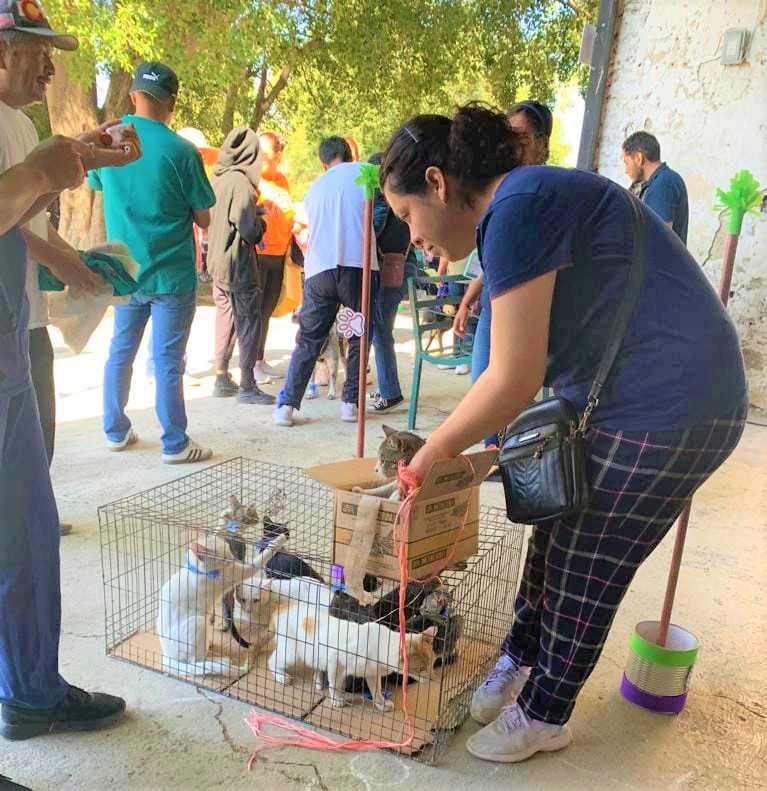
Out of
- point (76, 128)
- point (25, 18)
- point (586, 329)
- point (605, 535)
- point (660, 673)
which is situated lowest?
point (660, 673)

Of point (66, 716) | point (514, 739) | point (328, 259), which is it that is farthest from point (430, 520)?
point (328, 259)

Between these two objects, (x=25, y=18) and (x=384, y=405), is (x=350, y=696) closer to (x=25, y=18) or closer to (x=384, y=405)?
(x=25, y=18)

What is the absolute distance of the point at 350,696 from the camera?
5.89 feet

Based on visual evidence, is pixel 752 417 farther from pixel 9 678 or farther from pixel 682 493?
pixel 9 678

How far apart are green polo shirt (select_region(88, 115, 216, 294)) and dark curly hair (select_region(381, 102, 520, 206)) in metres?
1.99

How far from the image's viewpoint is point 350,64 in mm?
8836

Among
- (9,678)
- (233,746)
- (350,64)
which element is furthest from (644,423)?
(350,64)

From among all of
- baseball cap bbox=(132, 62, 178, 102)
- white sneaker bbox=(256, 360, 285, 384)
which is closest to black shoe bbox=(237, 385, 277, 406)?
white sneaker bbox=(256, 360, 285, 384)

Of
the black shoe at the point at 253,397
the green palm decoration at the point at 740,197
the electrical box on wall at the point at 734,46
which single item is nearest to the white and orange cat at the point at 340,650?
the green palm decoration at the point at 740,197

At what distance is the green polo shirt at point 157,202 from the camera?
3035 mm

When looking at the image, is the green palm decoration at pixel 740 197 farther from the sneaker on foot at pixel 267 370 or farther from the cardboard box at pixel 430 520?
the sneaker on foot at pixel 267 370

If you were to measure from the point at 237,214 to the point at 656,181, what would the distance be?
91.9 inches

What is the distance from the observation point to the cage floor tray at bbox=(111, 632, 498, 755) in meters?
1.71

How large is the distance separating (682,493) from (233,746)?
1159 mm
